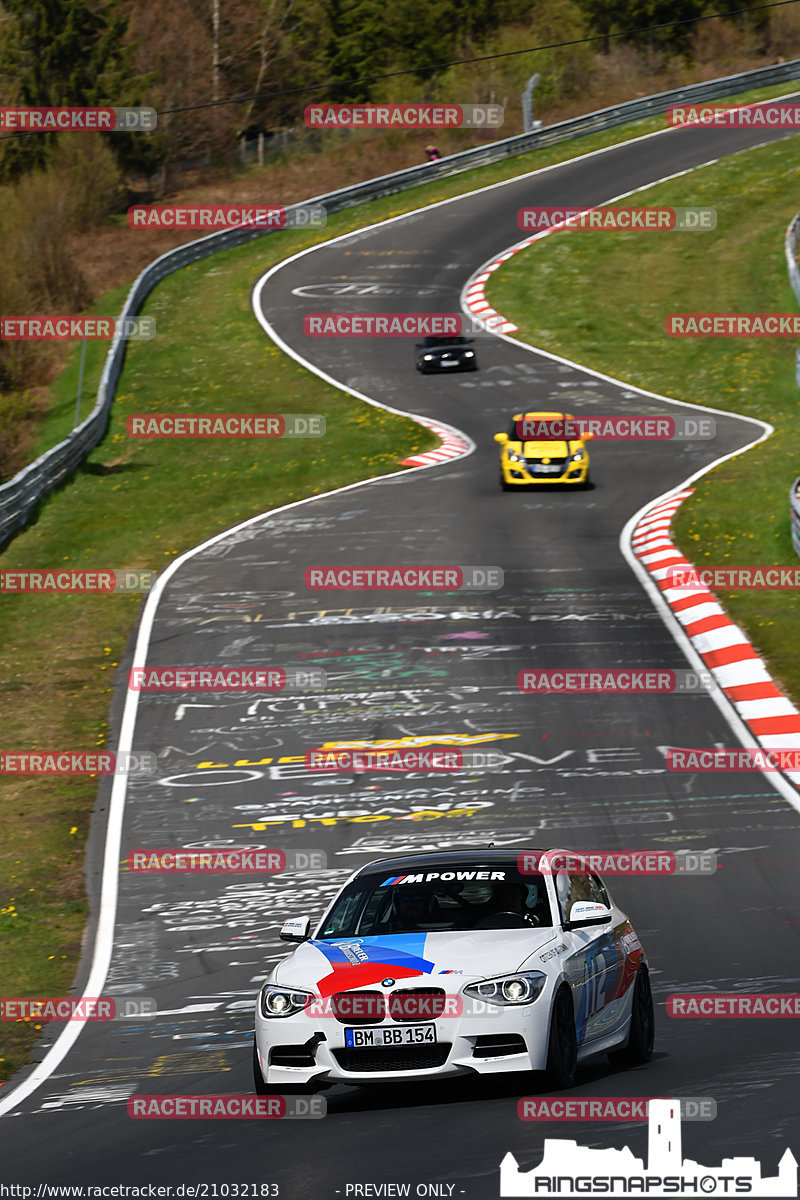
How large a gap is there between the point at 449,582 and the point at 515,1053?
1834 cm

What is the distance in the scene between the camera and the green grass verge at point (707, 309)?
100 ft

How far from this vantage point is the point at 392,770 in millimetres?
18844

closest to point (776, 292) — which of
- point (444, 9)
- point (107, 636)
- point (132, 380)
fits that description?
point (132, 380)

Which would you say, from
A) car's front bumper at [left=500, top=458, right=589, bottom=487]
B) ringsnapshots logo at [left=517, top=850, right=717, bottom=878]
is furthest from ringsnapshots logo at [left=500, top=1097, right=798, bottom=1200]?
car's front bumper at [left=500, top=458, right=589, bottom=487]

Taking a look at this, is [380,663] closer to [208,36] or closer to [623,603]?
[623,603]
